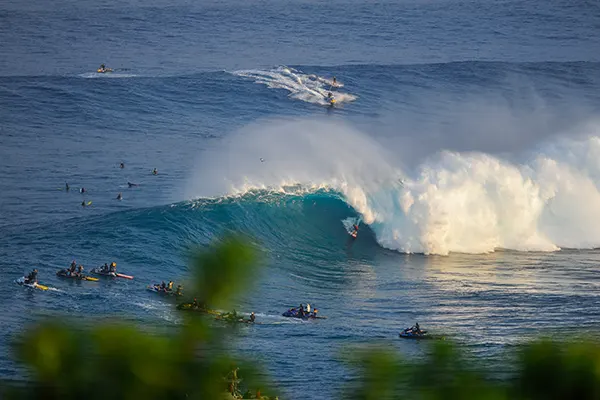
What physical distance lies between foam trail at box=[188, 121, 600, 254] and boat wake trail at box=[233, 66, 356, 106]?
18469 millimetres

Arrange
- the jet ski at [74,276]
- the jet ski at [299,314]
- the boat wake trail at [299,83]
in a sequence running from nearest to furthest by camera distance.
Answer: the jet ski at [299,314] < the jet ski at [74,276] < the boat wake trail at [299,83]

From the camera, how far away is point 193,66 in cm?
8481

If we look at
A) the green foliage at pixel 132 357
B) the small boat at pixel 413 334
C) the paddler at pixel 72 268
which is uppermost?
the paddler at pixel 72 268

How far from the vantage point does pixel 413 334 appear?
1287 inches

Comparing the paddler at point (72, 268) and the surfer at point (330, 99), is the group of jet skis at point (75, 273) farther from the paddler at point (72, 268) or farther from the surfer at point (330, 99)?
the surfer at point (330, 99)

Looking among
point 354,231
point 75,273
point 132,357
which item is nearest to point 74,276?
point 75,273

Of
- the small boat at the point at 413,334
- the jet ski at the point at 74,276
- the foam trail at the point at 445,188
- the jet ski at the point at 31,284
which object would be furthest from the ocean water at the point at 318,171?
the small boat at the point at 413,334

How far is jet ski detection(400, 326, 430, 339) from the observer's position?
32438 millimetres

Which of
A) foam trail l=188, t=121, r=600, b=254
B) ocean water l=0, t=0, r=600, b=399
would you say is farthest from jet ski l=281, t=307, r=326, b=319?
foam trail l=188, t=121, r=600, b=254

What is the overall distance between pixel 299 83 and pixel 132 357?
7200cm

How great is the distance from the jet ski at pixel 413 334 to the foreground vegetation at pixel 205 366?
24.1 m

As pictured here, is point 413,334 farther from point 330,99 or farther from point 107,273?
point 330,99

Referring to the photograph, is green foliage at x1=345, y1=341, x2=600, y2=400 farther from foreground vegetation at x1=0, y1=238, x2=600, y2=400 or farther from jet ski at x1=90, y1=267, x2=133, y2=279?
jet ski at x1=90, y1=267, x2=133, y2=279

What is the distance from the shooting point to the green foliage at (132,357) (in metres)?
7.87
